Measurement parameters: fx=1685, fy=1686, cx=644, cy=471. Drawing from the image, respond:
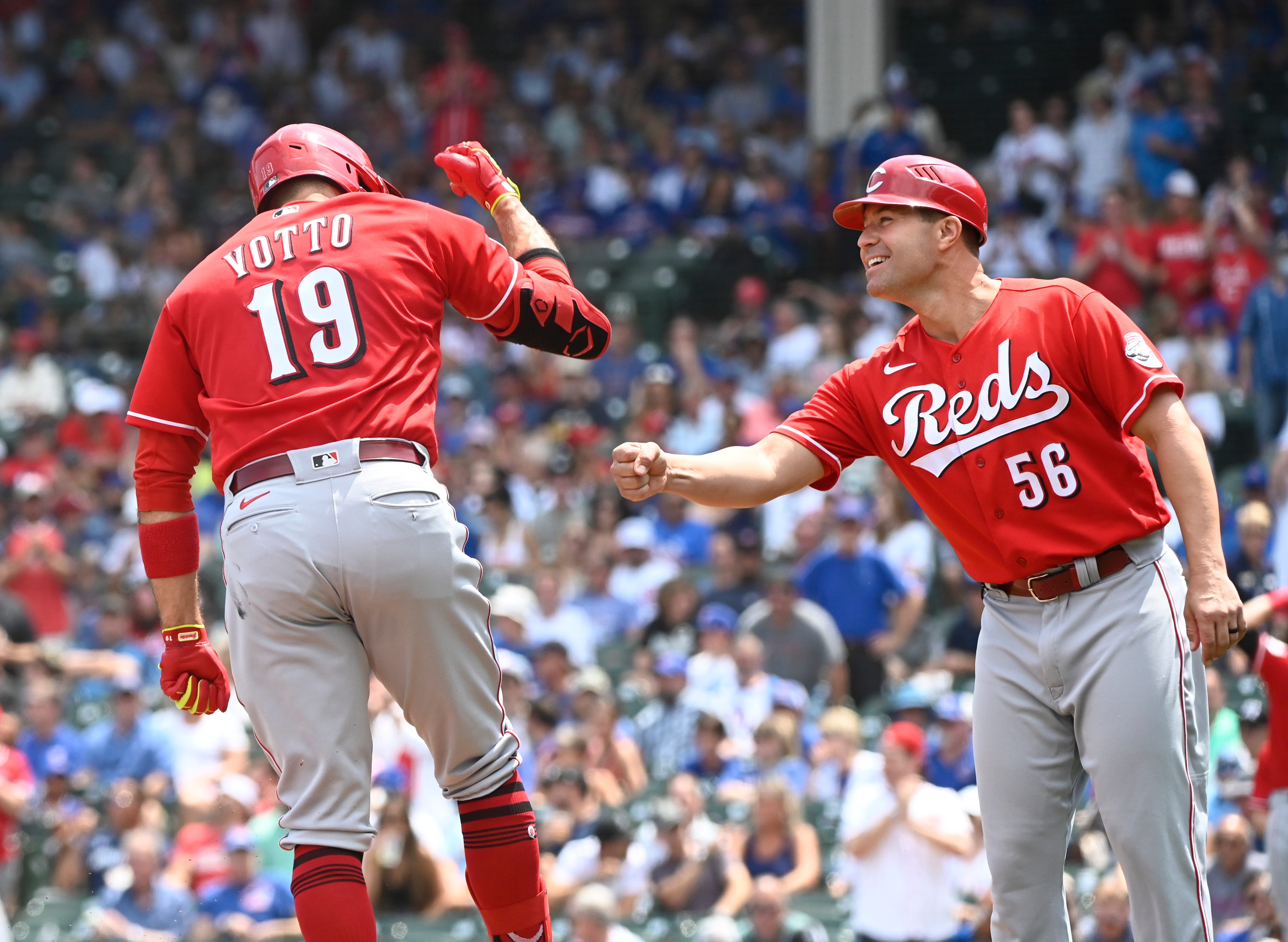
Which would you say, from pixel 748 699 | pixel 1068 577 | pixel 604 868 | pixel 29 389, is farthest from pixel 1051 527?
pixel 29 389

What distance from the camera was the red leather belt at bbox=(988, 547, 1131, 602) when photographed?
3.84 meters

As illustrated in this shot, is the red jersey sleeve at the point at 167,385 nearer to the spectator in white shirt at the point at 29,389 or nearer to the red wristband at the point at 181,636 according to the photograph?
the red wristband at the point at 181,636

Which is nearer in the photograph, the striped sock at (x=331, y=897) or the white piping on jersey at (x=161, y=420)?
the striped sock at (x=331, y=897)

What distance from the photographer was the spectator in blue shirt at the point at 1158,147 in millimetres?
13477

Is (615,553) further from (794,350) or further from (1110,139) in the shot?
(1110,139)

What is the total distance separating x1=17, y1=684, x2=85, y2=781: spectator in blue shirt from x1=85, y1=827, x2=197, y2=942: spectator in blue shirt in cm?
144

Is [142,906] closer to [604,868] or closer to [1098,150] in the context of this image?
[604,868]

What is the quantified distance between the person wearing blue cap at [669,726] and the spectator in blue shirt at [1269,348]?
4056mm

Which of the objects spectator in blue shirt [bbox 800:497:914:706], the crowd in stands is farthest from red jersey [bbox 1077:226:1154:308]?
spectator in blue shirt [bbox 800:497:914:706]

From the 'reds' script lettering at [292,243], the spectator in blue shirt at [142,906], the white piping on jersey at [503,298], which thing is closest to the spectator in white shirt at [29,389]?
the spectator in blue shirt at [142,906]

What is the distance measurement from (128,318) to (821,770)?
9.46m

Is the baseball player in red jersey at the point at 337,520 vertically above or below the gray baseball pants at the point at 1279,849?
above

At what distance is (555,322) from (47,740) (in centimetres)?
763

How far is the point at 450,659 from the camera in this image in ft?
12.2
